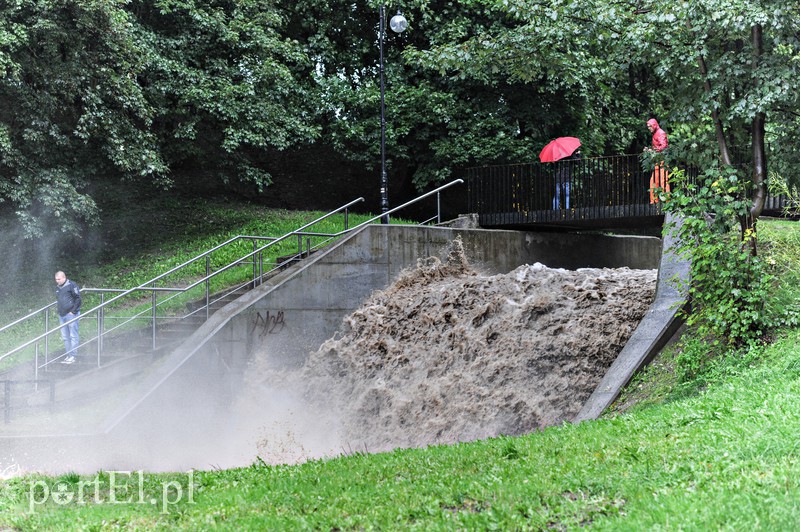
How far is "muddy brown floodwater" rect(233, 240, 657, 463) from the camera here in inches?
533

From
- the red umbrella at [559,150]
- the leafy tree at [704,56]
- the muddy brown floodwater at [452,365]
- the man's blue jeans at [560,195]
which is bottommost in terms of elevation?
the muddy brown floodwater at [452,365]

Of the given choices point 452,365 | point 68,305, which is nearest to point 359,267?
point 452,365

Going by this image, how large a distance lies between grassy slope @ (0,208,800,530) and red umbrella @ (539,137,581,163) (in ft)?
37.1

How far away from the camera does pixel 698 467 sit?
22.1ft

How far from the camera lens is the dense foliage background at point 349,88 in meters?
11.8

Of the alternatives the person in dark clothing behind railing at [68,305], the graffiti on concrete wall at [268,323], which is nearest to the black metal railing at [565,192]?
the graffiti on concrete wall at [268,323]

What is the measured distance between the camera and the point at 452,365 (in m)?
15.1

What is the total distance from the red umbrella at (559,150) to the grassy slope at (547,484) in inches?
445

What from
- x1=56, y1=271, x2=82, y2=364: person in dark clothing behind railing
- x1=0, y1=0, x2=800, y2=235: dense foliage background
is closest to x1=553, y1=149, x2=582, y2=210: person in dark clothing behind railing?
x1=0, y1=0, x2=800, y2=235: dense foliage background

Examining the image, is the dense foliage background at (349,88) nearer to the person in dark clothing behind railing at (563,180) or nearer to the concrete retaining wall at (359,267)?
the person in dark clothing behind railing at (563,180)

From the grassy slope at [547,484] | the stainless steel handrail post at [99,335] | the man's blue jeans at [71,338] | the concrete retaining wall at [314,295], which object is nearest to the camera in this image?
the grassy slope at [547,484]

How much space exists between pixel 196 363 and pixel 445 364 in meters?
4.28

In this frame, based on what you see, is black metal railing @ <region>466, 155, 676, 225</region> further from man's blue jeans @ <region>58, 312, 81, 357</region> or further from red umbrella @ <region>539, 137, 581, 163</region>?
man's blue jeans @ <region>58, 312, 81, 357</region>

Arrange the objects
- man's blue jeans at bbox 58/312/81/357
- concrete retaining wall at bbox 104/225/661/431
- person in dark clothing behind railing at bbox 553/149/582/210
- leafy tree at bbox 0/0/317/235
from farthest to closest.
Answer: person in dark clothing behind railing at bbox 553/149/582/210 → leafy tree at bbox 0/0/317/235 → concrete retaining wall at bbox 104/225/661/431 → man's blue jeans at bbox 58/312/81/357
